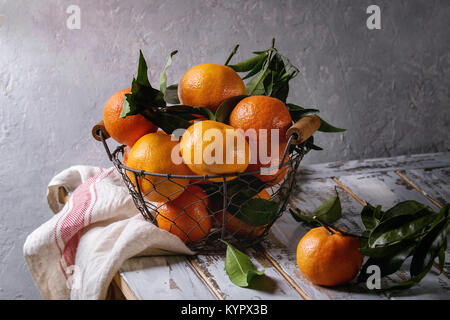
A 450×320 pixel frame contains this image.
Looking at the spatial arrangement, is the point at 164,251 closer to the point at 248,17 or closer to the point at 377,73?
the point at 248,17

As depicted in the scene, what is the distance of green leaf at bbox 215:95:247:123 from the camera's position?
2.15 ft

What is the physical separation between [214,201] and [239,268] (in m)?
0.11

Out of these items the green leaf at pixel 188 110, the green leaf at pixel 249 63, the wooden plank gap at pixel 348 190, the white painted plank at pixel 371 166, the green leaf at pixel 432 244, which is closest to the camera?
the green leaf at pixel 432 244

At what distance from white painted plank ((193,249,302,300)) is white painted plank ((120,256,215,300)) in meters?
0.02

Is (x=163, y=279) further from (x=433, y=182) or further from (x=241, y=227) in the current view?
(x=433, y=182)

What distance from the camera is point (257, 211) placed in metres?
0.67

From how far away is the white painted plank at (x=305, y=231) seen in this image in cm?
59

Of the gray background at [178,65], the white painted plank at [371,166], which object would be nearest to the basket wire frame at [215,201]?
the white painted plank at [371,166]

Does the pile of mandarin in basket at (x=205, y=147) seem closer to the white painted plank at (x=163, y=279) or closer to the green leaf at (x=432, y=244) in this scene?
the white painted plank at (x=163, y=279)

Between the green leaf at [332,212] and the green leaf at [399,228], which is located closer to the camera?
the green leaf at [399,228]

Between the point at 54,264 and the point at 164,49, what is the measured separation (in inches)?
23.4

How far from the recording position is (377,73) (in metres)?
1.27

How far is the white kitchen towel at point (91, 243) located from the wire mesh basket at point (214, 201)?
0.02m

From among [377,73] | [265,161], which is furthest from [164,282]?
[377,73]
